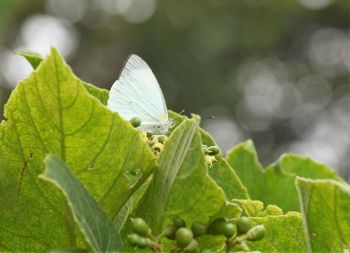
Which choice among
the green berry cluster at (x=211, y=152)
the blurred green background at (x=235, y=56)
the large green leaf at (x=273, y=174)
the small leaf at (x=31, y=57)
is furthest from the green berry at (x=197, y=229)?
the blurred green background at (x=235, y=56)

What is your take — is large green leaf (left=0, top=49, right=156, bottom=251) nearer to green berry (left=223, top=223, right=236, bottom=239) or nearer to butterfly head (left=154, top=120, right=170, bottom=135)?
green berry (left=223, top=223, right=236, bottom=239)

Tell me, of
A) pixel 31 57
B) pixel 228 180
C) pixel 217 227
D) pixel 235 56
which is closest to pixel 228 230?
pixel 217 227

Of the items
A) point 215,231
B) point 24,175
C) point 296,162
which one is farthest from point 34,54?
point 296,162

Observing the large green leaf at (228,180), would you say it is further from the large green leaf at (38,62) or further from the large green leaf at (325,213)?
the large green leaf at (325,213)

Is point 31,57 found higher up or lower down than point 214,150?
A: higher up

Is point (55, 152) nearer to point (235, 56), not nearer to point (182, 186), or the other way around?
point (182, 186)

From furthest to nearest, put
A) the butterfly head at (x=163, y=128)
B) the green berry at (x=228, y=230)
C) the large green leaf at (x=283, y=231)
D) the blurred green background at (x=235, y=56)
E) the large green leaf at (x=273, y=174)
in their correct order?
1. the blurred green background at (x=235, y=56)
2. the large green leaf at (x=273, y=174)
3. the butterfly head at (x=163, y=128)
4. the large green leaf at (x=283, y=231)
5. the green berry at (x=228, y=230)

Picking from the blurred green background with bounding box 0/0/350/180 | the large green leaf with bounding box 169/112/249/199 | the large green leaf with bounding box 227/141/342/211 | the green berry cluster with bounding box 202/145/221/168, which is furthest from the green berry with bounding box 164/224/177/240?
the blurred green background with bounding box 0/0/350/180
